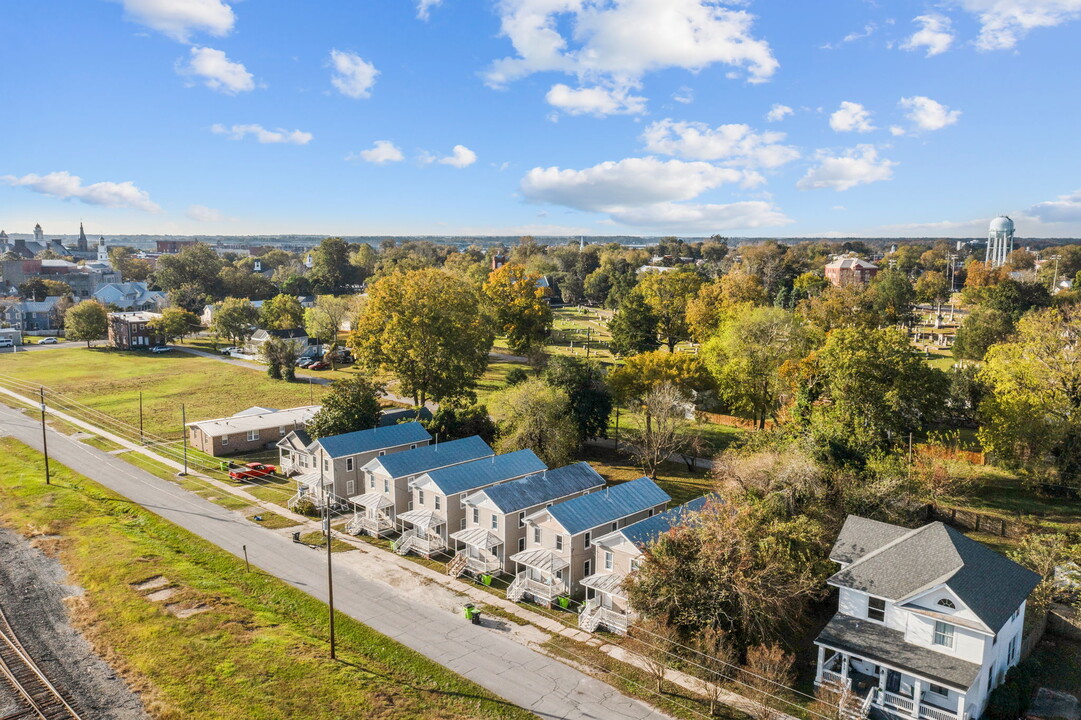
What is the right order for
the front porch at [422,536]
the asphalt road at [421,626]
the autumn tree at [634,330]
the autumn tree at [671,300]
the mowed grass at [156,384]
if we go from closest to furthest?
the asphalt road at [421,626] → the front porch at [422,536] → the mowed grass at [156,384] → the autumn tree at [634,330] → the autumn tree at [671,300]

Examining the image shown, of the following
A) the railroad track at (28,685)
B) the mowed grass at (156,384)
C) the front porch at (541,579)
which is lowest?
the railroad track at (28,685)

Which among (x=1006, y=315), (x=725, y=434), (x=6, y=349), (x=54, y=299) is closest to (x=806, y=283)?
(x=1006, y=315)

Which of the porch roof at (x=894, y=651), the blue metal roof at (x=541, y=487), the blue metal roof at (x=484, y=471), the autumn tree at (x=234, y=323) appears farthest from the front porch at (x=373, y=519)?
the autumn tree at (x=234, y=323)

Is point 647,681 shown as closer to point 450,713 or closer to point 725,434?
point 450,713

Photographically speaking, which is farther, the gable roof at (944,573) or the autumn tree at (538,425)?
the autumn tree at (538,425)

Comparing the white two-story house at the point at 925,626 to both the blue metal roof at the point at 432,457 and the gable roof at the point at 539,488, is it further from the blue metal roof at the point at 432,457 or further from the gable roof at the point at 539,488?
the blue metal roof at the point at 432,457

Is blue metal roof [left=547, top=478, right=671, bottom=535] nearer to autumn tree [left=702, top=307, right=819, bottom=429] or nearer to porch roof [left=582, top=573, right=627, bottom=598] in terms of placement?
porch roof [left=582, top=573, right=627, bottom=598]

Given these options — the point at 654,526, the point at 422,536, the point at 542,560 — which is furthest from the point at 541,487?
the point at 654,526
